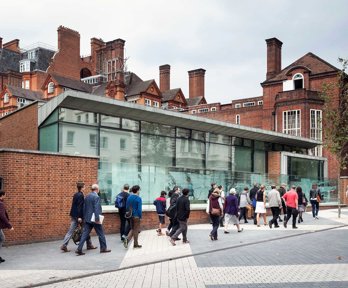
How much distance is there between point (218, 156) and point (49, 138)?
1119cm

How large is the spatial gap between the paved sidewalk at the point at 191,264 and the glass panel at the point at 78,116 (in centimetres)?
649

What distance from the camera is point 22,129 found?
21469 millimetres

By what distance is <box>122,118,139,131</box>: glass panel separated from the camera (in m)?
22.0

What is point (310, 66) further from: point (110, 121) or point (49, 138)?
point (49, 138)

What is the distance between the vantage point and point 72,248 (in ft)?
41.8

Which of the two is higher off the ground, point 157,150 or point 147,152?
point 157,150

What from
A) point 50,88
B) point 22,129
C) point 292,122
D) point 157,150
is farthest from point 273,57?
point 22,129

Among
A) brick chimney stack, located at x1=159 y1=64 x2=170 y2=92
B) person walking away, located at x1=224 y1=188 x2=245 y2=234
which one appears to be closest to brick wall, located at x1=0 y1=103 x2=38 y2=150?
person walking away, located at x1=224 y1=188 x2=245 y2=234

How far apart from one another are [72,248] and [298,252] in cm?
622

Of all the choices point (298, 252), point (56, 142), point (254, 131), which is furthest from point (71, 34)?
point (298, 252)

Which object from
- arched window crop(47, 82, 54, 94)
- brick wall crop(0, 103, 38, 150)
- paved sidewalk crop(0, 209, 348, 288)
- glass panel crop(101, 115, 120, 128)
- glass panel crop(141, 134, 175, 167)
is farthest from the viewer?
arched window crop(47, 82, 54, 94)

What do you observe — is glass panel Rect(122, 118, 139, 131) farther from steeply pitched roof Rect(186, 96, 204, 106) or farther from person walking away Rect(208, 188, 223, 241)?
steeply pitched roof Rect(186, 96, 204, 106)

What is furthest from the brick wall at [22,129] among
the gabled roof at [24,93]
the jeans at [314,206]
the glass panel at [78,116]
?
the gabled roof at [24,93]

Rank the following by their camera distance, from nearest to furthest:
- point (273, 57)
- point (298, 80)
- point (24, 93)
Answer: point (298, 80) → point (273, 57) → point (24, 93)
